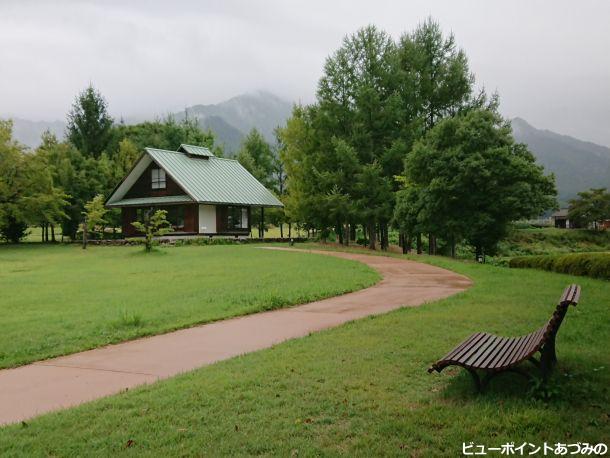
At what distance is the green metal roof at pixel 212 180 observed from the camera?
124 feet

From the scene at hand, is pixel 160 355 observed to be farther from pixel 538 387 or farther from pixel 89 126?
pixel 89 126

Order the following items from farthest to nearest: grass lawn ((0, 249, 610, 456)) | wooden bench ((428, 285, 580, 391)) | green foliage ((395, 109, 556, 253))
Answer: green foliage ((395, 109, 556, 253)), wooden bench ((428, 285, 580, 391)), grass lawn ((0, 249, 610, 456))

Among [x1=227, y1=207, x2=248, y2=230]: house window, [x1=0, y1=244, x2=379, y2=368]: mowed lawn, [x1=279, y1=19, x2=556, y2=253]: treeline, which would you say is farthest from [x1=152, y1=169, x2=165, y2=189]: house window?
[x1=0, y1=244, x2=379, y2=368]: mowed lawn

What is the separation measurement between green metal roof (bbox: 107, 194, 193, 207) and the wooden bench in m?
32.6

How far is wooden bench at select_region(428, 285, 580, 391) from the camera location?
488 cm

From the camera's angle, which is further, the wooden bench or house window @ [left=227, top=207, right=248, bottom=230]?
house window @ [left=227, top=207, right=248, bottom=230]

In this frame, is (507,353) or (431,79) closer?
(507,353)

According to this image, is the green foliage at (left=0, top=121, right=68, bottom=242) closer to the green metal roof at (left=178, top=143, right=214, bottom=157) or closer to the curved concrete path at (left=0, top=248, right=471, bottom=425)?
the green metal roof at (left=178, top=143, right=214, bottom=157)

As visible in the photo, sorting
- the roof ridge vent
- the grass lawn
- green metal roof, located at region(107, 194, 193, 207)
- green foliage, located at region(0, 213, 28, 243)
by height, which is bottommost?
the grass lawn

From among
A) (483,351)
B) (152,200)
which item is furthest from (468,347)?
(152,200)

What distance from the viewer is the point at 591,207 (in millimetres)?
55156

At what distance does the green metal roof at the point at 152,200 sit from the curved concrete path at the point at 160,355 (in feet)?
88.2

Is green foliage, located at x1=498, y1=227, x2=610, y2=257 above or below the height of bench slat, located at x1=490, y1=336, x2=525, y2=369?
below

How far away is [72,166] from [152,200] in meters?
10.0
